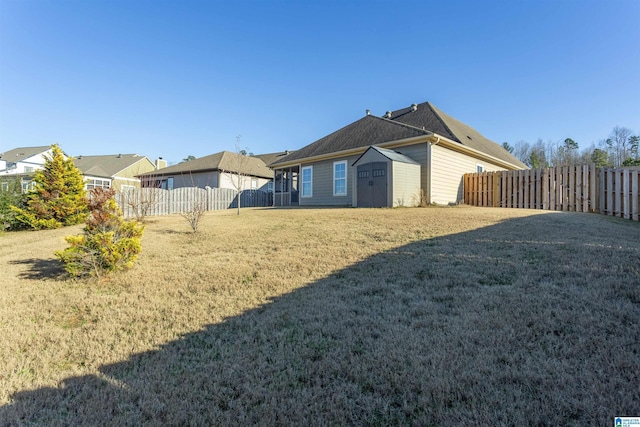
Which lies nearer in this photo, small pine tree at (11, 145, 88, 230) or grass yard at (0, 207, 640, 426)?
grass yard at (0, 207, 640, 426)

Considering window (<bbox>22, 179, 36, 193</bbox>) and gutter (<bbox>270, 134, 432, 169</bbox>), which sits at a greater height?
gutter (<bbox>270, 134, 432, 169</bbox>)

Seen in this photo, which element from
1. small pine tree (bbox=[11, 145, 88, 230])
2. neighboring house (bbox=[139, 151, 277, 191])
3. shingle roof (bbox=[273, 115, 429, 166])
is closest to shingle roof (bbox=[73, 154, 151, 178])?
neighboring house (bbox=[139, 151, 277, 191])

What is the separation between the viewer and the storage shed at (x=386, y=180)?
470 inches

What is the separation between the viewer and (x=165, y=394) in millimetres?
2193

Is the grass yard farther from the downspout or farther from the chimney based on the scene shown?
the chimney

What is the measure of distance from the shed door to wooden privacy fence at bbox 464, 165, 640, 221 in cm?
534

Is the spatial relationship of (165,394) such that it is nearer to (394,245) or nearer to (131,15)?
(394,245)

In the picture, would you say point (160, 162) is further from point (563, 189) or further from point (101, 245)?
point (563, 189)

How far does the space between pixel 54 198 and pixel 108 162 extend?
30.7 m

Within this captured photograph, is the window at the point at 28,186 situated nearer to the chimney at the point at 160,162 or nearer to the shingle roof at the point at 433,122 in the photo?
the shingle roof at the point at 433,122

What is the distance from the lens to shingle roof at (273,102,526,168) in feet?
46.4

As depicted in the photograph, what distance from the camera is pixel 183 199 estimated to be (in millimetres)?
18484

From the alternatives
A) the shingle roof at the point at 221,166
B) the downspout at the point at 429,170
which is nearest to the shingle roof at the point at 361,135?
the downspout at the point at 429,170

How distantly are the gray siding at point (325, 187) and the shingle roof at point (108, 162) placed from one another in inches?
1082
